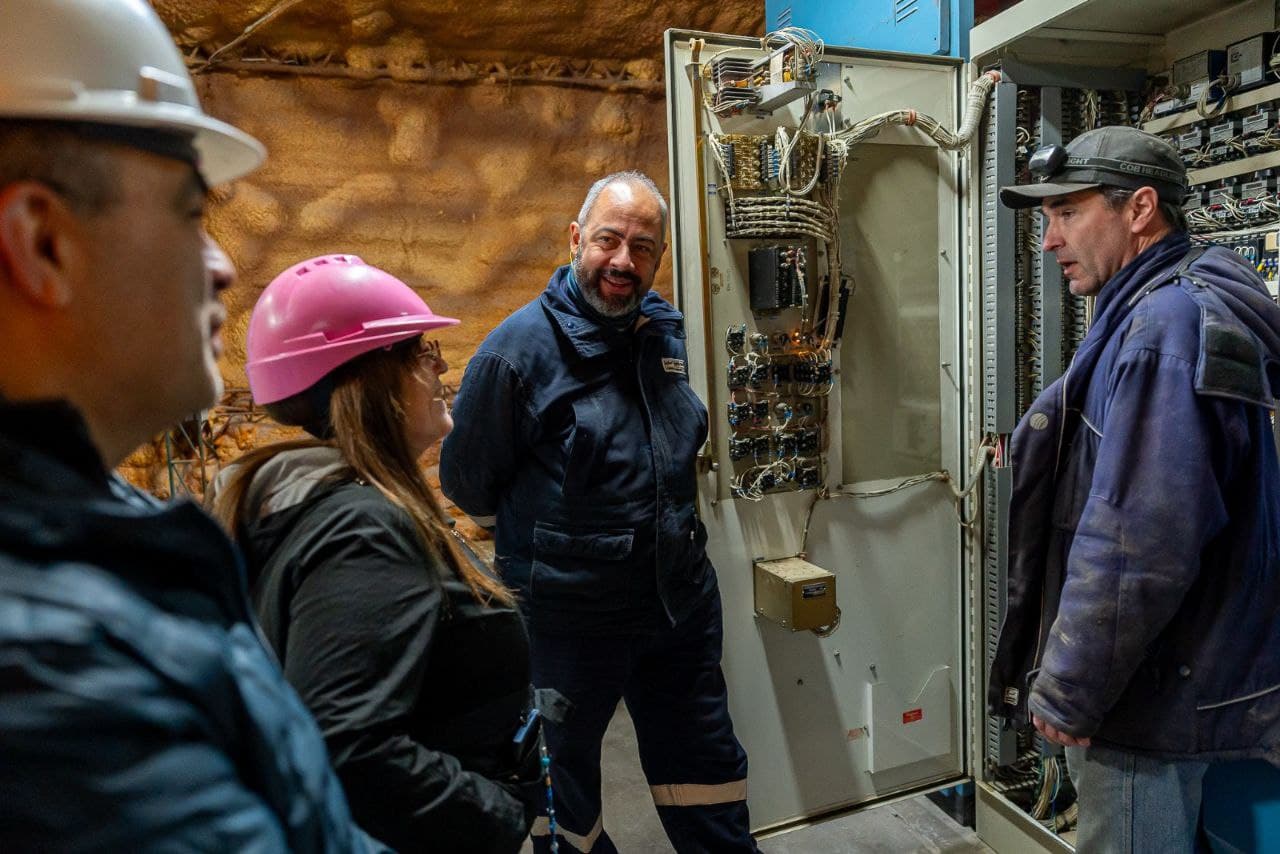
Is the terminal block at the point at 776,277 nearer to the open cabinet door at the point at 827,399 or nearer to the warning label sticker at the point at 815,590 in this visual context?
the open cabinet door at the point at 827,399

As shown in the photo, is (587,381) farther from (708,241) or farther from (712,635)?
(712,635)

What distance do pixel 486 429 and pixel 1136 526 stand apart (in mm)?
1272

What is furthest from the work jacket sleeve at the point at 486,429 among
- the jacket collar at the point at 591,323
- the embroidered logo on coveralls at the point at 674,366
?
the embroidered logo on coveralls at the point at 674,366

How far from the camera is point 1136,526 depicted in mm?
1337

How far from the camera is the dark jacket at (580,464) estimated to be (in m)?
1.90

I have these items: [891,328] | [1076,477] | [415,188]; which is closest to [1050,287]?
[891,328]

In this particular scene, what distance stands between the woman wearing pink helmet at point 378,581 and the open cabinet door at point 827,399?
1.07 m

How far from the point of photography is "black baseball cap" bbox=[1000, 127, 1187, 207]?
153 centimetres

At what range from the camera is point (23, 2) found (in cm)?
55

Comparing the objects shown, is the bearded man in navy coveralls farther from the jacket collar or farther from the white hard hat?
the white hard hat

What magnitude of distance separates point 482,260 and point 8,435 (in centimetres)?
347

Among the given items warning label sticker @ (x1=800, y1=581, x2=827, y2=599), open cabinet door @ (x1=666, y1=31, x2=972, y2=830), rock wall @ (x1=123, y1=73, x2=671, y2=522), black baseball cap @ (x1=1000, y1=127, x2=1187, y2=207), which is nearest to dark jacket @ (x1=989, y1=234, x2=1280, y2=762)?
black baseball cap @ (x1=1000, y1=127, x2=1187, y2=207)

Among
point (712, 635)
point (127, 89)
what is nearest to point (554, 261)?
point (712, 635)

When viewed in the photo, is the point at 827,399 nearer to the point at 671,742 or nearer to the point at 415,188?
the point at 671,742
